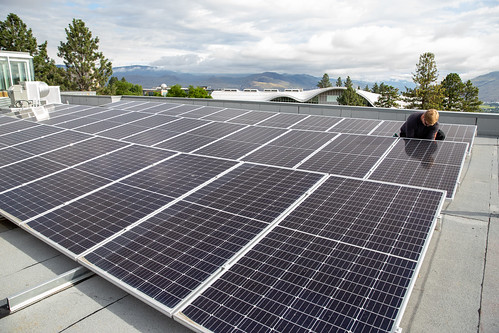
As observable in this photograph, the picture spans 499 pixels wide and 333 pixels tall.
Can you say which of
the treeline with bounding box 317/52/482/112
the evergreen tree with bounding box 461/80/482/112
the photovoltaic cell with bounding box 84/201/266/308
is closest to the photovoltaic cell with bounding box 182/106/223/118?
the photovoltaic cell with bounding box 84/201/266/308

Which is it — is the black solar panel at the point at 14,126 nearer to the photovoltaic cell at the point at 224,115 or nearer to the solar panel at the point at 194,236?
the photovoltaic cell at the point at 224,115

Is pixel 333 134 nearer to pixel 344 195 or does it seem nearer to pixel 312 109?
pixel 344 195

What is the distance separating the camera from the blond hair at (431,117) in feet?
33.8

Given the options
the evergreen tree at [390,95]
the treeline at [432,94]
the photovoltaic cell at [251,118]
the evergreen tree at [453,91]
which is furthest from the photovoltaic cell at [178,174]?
the evergreen tree at [390,95]

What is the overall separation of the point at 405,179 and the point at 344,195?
1.78 m

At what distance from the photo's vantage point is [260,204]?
6684mm

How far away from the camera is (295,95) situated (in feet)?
372

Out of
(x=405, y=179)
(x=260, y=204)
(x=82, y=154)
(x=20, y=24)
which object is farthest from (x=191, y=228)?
(x=20, y=24)

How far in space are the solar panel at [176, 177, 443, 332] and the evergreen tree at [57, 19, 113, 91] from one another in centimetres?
8381

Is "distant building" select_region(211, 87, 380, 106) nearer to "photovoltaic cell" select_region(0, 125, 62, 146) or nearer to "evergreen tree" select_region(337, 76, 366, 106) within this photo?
"evergreen tree" select_region(337, 76, 366, 106)

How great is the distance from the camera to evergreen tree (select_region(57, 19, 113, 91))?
76000mm

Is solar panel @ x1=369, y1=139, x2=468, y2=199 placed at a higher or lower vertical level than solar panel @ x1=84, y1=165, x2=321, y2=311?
higher

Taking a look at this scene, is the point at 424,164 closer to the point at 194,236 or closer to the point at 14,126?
the point at 194,236

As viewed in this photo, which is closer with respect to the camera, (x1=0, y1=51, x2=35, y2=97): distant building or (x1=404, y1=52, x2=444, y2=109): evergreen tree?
(x1=0, y1=51, x2=35, y2=97): distant building
